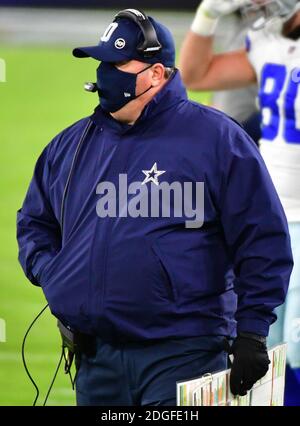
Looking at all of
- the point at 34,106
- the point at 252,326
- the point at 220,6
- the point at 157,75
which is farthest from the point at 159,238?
the point at 34,106

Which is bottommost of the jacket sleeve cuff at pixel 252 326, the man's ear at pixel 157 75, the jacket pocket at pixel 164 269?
the jacket sleeve cuff at pixel 252 326

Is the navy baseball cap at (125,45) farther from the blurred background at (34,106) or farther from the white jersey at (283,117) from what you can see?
the blurred background at (34,106)

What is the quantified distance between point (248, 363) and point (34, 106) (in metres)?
3.29

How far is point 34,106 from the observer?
550 centimetres

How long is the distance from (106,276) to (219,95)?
5.62 feet

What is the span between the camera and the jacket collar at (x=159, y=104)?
2.57m

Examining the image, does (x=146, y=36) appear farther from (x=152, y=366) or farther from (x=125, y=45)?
(x=152, y=366)

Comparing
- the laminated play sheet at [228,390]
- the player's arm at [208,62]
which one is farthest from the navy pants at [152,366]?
the player's arm at [208,62]

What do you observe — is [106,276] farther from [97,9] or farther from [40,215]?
[97,9]

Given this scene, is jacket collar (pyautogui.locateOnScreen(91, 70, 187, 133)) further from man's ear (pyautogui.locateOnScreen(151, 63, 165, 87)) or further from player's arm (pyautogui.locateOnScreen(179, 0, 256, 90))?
player's arm (pyautogui.locateOnScreen(179, 0, 256, 90))

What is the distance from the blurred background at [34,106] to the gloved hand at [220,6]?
824 mm

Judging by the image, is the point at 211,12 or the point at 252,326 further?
the point at 211,12

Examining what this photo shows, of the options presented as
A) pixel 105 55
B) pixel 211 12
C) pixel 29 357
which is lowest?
pixel 29 357

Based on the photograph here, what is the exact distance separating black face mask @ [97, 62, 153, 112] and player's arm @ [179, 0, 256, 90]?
3.79 ft
